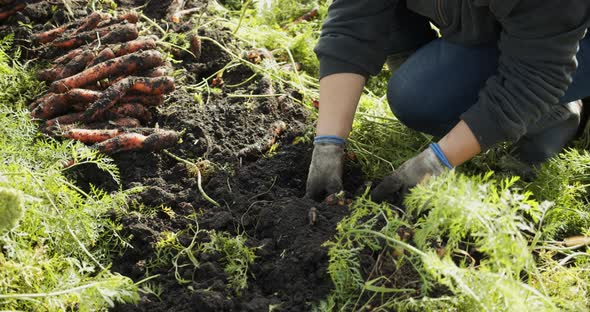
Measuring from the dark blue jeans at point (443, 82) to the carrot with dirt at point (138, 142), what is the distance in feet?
3.27

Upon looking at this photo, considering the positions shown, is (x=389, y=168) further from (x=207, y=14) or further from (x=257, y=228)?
(x=207, y=14)

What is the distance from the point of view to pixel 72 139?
2.60 meters

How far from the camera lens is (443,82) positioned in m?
2.60

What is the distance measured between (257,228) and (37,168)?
0.84m

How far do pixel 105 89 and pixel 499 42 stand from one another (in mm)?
1757

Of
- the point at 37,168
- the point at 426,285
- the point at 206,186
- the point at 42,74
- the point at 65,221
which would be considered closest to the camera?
the point at 426,285

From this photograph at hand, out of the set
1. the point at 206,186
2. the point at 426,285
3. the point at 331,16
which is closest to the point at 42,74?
the point at 206,186

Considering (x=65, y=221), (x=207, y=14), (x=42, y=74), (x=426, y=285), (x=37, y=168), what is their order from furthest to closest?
(x=207, y=14), (x=42, y=74), (x=37, y=168), (x=65, y=221), (x=426, y=285)

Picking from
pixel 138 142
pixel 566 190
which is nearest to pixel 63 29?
pixel 138 142

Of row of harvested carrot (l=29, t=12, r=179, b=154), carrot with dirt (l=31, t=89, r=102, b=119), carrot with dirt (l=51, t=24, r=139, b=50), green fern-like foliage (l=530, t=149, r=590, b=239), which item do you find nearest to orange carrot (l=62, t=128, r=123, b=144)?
row of harvested carrot (l=29, t=12, r=179, b=154)

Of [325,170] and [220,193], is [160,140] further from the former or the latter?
[325,170]

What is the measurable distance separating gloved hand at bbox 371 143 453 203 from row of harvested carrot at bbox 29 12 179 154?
99 centimetres

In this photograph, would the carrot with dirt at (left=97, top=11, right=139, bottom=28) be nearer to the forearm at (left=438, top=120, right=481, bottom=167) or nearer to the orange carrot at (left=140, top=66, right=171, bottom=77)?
the orange carrot at (left=140, top=66, right=171, bottom=77)

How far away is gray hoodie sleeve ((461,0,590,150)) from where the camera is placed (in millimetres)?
2064
